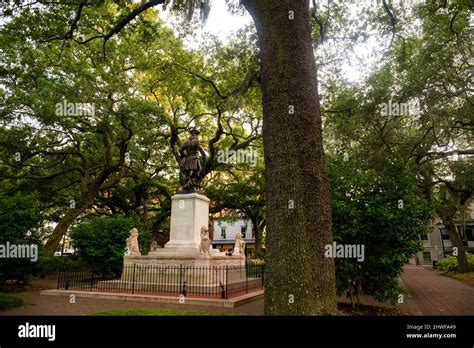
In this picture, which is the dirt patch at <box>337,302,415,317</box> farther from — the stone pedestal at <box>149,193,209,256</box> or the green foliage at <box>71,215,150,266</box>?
the green foliage at <box>71,215,150,266</box>

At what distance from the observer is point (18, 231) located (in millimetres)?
15891

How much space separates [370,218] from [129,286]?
10797 mm

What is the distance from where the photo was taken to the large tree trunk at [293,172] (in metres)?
4.64

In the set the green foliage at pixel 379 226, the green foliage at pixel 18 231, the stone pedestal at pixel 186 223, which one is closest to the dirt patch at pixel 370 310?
the green foliage at pixel 379 226

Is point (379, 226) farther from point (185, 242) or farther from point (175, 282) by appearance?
point (185, 242)

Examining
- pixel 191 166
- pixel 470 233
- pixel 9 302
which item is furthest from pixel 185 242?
pixel 470 233

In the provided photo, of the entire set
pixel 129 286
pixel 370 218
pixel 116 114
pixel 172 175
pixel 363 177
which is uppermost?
pixel 116 114

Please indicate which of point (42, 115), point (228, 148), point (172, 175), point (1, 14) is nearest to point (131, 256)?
point (42, 115)

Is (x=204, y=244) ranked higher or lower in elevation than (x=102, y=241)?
higher

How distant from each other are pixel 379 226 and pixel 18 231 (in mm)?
15732

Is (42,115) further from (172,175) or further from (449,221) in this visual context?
(449,221)

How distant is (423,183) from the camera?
914 inches

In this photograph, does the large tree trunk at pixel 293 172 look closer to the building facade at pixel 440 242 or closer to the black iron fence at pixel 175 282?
the black iron fence at pixel 175 282

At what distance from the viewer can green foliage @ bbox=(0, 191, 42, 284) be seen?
15500 mm
